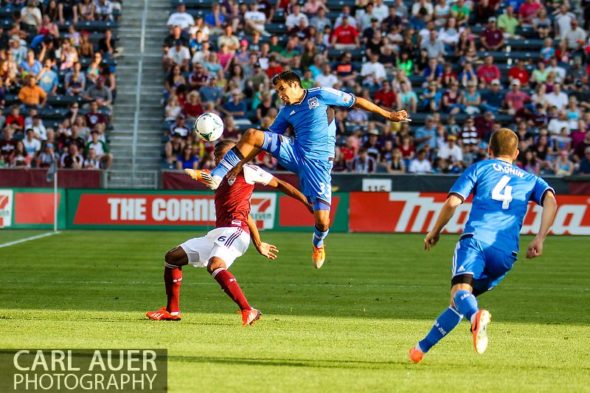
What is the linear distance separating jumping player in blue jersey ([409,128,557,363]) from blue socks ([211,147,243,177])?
386cm

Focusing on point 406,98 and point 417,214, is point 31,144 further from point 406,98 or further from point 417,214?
point 417,214

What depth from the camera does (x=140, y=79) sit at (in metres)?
38.6

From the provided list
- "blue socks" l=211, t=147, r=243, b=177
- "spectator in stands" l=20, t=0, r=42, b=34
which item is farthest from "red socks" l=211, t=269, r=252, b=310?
"spectator in stands" l=20, t=0, r=42, b=34

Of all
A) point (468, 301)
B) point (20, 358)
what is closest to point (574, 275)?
point (468, 301)

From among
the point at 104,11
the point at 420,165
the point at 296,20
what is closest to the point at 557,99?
the point at 420,165

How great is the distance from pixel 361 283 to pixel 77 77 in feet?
66.6

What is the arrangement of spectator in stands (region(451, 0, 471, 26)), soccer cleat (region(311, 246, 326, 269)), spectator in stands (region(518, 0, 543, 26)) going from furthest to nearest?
1. spectator in stands (region(518, 0, 543, 26))
2. spectator in stands (region(451, 0, 471, 26))
3. soccer cleat (region(311, 246, 326, 269))

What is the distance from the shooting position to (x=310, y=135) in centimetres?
1480

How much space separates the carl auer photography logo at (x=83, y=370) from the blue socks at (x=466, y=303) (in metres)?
2.42

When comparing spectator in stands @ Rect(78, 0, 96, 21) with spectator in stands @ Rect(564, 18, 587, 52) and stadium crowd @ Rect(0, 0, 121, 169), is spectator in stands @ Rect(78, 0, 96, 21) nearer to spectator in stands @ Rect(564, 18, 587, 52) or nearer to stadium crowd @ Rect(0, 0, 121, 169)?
stadium crowd @ Rect(0, 0, 121, 169)

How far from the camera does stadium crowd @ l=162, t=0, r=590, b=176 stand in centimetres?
3422

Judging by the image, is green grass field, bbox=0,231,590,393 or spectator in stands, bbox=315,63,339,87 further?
spectator in stands, bbox=315,63,339,87

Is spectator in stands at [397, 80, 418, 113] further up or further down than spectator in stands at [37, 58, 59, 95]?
further up

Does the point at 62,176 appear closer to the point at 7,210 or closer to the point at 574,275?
the point at 7,210
